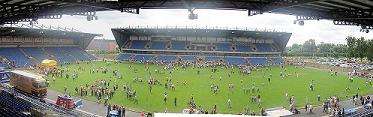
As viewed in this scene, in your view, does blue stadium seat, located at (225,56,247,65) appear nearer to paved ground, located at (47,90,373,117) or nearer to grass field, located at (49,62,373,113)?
grass field, located at (49,62,373,113)

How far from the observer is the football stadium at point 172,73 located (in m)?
18.6

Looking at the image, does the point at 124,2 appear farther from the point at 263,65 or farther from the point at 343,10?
the point at 263,65

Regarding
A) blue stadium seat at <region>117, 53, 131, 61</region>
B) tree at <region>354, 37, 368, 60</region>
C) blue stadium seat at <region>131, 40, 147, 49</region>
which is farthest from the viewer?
tree at <region>354, 37, 368, 60</region>

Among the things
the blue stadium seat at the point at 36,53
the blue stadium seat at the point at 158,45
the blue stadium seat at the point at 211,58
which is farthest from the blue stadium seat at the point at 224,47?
the blue stadium seat at the point at 36,53

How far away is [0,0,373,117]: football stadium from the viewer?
18562 mm

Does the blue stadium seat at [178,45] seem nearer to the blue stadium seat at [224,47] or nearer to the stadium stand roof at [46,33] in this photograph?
the blue stadium seat at [224,47]

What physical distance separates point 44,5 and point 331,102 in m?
23.5

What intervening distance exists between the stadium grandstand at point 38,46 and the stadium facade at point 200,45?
8.80 metres

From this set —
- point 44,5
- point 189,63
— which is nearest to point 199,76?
point 189,63

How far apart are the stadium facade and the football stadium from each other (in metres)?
0.21

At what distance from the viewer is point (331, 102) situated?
32.2 m

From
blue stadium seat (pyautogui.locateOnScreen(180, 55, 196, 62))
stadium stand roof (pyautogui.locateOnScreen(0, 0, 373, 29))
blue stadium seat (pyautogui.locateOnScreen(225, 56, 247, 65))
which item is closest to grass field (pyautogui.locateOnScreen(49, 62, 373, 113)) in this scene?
stadium stand roof (pyautogui.locateOnScreen(0, 0, 373, 29))

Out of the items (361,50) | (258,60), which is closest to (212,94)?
(258,60)

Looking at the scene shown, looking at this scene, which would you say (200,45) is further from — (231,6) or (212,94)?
(231,6)
